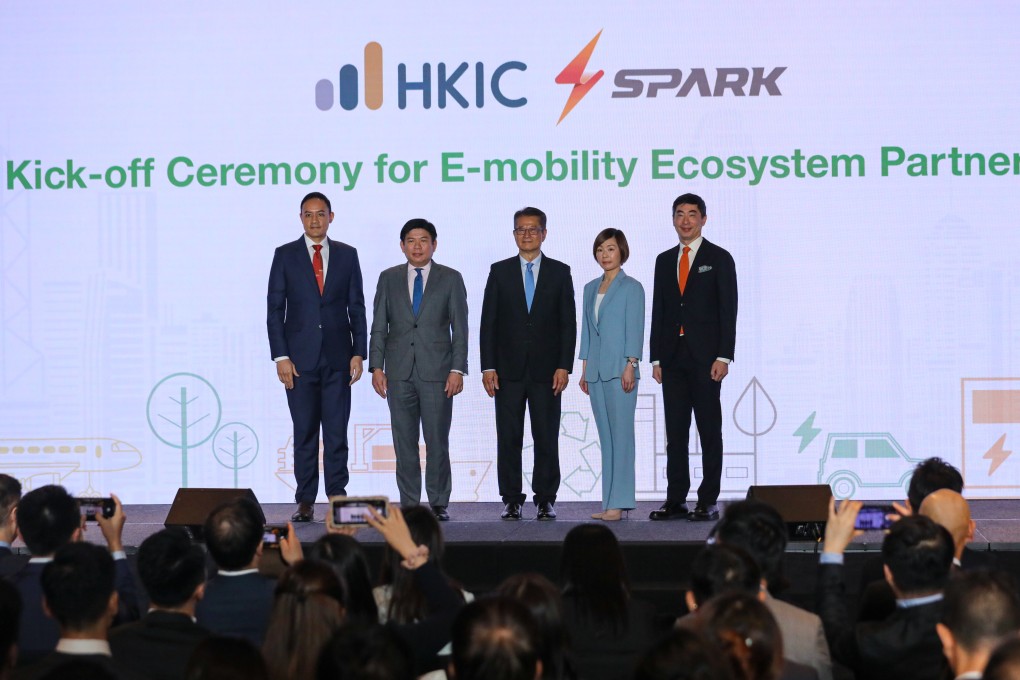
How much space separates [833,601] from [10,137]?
5.08 m

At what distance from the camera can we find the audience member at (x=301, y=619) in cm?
215

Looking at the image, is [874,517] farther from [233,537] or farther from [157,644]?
[157,644]

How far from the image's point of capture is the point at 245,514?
114 inches

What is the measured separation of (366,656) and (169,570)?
3.18 ft

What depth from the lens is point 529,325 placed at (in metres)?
5.26

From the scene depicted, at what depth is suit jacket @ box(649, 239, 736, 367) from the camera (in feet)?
16.8

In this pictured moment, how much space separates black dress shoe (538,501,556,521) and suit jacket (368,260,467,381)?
0.69 meters

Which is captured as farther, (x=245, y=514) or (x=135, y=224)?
(x=135, y=224)

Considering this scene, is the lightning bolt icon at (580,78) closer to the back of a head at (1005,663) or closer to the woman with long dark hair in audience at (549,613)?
the woman with long dark hair in audience at (549,613)

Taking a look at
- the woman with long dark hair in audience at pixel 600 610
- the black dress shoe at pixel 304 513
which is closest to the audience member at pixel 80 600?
the woman with long dark hair in audience at pixel 600 610

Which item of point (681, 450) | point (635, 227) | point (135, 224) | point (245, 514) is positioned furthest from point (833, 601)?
point (135, 224)

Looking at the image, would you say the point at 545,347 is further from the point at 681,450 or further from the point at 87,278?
the point at 87,278

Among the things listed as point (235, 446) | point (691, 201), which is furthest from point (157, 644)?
point (235, 446)

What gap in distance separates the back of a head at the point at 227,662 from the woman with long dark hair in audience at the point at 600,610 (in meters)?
0.93
